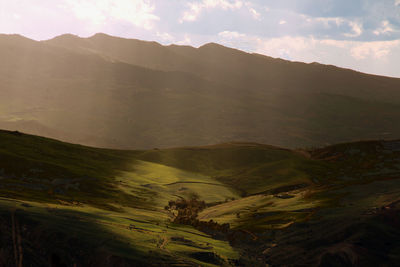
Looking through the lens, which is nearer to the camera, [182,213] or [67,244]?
[67,244]

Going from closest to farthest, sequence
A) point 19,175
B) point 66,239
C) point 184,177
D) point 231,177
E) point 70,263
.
Answer: point 70,263, point 66,239, point 19,175, point 184,177, point 231,177

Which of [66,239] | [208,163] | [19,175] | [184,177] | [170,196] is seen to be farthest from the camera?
[208,163]

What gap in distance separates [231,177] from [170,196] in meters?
40.4

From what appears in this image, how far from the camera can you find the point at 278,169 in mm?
110438

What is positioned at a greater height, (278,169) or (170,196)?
(278,169)

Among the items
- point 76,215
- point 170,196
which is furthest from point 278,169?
point 76,215

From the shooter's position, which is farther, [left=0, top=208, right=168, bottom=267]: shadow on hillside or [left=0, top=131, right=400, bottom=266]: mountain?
[left=0, top=131, right=400, bottom=266]: mountain

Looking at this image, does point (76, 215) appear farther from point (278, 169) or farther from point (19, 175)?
point (278, 169)

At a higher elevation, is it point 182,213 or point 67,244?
point 67,244

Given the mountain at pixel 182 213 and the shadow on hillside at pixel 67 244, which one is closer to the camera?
the shadow on hillside at pixel 67 244

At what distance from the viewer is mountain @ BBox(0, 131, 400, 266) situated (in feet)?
86.1

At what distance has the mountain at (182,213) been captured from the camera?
2625 centimetres

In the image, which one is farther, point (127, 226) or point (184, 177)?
point (184, 177)

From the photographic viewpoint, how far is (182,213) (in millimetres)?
58875
